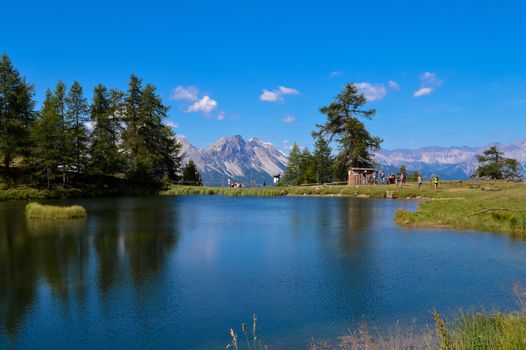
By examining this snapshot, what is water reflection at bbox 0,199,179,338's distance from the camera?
17531mm

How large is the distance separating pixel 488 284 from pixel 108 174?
3204 inches

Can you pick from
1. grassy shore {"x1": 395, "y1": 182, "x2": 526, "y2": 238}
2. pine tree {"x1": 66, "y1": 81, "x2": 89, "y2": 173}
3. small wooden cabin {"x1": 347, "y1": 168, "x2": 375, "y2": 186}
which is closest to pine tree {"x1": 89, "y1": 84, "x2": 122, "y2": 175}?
pine tree {"x1": 66, "y1": 81, "x2": 89, "y2": 173}

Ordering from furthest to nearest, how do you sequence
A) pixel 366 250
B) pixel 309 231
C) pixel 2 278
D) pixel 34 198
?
pixel 34 198 < pixel 309 231 < pixel 366 250 < pixel 2 278

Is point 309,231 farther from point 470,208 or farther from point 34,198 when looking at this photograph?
point 34,198

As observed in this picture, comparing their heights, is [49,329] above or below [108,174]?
below

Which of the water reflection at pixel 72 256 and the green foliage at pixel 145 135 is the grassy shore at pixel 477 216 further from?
the green foliage at pixel 145 135

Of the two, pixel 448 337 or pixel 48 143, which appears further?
pixel 48 143

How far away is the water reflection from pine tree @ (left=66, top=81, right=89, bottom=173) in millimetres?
40028

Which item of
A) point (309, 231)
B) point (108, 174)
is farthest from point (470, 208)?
point (108, 174)

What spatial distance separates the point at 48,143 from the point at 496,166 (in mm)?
90406

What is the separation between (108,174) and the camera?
290 ft

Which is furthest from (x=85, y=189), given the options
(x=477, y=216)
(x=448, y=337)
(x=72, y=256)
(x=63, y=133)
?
(x=448, y=337)

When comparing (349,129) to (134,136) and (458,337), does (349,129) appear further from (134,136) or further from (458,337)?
(458,337)

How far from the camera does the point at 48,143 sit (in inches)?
2761
